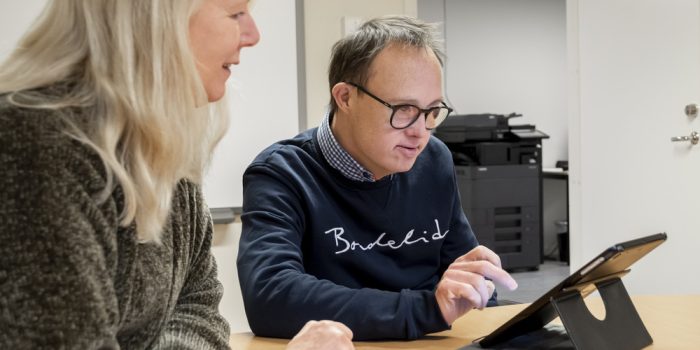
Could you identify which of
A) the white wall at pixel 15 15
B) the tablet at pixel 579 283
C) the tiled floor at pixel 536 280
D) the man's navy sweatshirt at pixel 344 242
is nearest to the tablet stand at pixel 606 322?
the tablet at pixel 579 283

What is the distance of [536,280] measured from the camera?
558cm

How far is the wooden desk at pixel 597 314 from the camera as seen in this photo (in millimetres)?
1285

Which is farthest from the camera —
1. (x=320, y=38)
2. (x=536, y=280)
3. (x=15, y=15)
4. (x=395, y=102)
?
(x=536, y=280)

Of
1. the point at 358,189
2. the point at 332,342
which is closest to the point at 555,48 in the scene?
the point at 358,189

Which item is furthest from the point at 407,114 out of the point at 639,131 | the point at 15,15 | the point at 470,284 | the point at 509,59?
the point at 509,59

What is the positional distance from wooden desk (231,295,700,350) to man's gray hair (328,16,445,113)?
53 centimetres

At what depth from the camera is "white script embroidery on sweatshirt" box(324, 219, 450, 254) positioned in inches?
61.9

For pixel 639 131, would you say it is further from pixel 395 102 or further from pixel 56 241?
pixel 56 241

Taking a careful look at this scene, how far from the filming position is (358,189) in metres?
1.63

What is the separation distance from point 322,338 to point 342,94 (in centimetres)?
71

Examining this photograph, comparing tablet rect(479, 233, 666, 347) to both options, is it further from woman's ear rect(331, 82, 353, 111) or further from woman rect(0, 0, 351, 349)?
woman's ear rect(331, 82, 353, 111)

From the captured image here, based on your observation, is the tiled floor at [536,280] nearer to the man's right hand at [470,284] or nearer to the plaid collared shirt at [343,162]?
the plaid collared shirt at [343,162]

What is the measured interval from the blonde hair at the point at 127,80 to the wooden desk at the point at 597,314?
552mm

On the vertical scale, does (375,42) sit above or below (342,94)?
above
